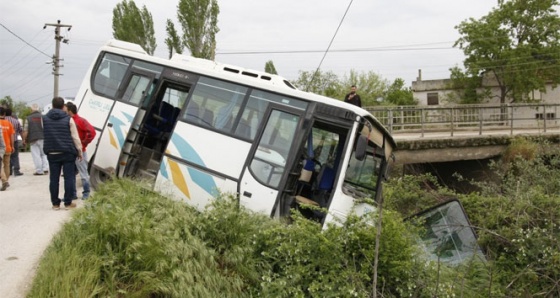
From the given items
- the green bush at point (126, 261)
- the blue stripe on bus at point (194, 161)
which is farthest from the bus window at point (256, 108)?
the green bush at point (126, 261)

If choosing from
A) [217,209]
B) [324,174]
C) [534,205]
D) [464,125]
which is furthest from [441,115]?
[217,209]

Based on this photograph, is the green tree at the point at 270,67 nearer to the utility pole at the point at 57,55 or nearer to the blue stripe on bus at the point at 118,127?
the utility pole at the point at 57,55

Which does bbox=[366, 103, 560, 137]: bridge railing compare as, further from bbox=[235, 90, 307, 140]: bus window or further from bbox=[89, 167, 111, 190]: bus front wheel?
bbox=[89, 167, 111, 190]: bus front wheel

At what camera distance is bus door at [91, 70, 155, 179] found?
966 cm

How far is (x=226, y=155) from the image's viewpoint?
8.47m

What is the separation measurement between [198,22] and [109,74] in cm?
2716

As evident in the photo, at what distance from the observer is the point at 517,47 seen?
4238 centimetres

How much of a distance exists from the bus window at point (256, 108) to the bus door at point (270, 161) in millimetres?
110

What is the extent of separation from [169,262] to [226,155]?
2.95 m

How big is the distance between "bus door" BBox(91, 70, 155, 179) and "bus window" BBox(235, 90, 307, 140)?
216 centimetres

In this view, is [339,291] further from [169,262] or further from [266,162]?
[266,162]

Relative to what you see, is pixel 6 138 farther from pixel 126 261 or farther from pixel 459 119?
pixel 459 119

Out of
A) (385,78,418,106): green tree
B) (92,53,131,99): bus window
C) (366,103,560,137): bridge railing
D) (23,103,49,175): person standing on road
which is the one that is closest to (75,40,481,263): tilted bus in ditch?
(92,53,131,99): bus window

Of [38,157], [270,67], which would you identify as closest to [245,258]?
[38,157]
